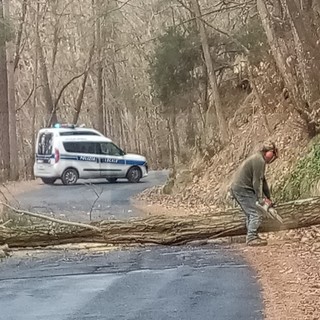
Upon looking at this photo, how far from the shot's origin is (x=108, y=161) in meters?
30.8

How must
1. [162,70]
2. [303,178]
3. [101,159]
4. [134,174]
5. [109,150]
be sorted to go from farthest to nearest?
[134,174], [109,150], [101,159], [162,70], [303,178]

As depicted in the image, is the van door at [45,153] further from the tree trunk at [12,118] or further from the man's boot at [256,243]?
the man's boot at [256,243]

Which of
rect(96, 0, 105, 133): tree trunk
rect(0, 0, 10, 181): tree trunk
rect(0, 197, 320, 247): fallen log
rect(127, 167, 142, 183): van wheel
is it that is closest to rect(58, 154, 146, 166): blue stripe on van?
rect(127, 167, 142, 183): van wheel

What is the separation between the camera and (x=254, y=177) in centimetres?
1234

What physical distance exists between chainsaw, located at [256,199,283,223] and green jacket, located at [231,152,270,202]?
10 cm

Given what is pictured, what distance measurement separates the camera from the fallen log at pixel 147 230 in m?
12.9

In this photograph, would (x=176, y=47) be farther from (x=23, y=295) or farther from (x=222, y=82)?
(x=23, y=295)

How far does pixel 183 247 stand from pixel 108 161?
18016mm

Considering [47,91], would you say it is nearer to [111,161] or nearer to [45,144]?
[45,144]

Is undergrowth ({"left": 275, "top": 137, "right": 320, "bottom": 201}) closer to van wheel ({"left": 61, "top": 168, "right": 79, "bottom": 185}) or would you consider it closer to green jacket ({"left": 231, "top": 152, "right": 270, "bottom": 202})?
green jacket ({"left": 231, "top": 152, "right": 270, "bottom": 202})

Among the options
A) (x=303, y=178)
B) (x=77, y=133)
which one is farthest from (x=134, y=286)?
(x=77, y=133)

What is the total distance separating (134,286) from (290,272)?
2.12 meters

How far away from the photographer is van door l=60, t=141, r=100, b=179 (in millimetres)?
29766

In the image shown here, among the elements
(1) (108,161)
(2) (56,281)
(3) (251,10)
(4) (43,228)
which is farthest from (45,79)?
(2) (56,281)
